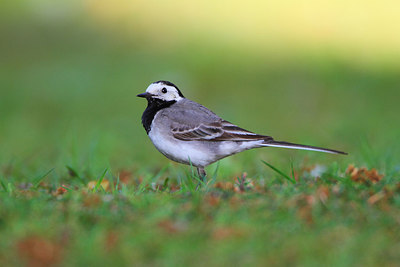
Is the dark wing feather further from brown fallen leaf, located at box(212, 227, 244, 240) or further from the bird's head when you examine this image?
brown fallen leaf, located at box(212, 227, 244, 240)

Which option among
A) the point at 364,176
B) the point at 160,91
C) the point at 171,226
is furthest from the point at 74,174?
the point at 364,176

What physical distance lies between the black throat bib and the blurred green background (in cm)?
102

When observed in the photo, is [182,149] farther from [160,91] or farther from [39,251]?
[39,251]

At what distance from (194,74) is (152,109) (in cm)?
647

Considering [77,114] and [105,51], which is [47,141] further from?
[105,51]

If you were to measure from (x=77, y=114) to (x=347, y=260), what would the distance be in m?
7.91

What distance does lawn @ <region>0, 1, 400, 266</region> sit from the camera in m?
3.46

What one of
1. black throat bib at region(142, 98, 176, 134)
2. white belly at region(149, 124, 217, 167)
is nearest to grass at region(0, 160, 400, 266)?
white belly at region(149, 124, 217, 167)

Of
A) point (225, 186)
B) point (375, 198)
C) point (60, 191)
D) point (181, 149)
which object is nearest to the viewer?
point (375, 198)

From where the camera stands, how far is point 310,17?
16.5m

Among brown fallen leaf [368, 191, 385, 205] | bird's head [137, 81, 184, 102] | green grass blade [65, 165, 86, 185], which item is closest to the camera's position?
brown fallen leaf [368, 191, 385, 205]

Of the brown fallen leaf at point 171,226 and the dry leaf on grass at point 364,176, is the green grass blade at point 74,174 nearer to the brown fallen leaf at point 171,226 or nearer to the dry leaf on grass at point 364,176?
the brown fallen leaf at point 171,226

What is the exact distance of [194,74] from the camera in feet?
41.2

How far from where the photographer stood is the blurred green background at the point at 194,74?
27.9 ft
